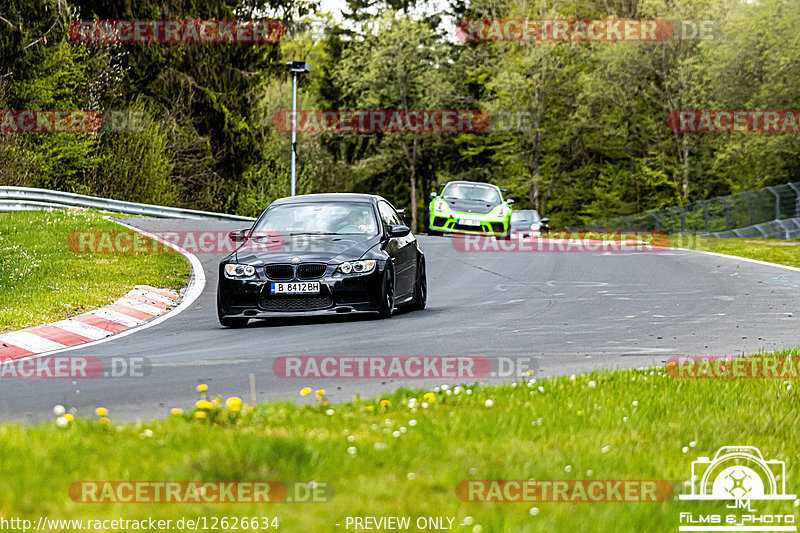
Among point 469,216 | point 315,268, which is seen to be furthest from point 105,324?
point 469,216

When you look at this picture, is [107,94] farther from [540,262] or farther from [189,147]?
[540,262]

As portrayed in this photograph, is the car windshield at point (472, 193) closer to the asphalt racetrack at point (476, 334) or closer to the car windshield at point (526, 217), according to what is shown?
the car windshield at point (526, 217)

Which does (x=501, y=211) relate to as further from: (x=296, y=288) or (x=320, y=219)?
(x=296, y=288)

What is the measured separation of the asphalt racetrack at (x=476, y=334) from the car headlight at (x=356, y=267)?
0.61 m

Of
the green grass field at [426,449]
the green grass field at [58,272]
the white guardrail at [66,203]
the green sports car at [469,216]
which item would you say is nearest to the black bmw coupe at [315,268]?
the green grass field at [58,272]

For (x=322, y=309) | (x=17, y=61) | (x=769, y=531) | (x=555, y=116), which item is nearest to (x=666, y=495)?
(x=769, y=531)

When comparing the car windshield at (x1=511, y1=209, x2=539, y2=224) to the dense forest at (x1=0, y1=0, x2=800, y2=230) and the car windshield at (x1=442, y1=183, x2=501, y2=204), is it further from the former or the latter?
the car windshield at (x1=442, y1=183, x2=501, y2=204)

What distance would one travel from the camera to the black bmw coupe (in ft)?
40.8

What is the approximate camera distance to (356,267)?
12.6 meters

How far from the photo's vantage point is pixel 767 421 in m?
6.88

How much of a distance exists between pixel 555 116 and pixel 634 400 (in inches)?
2480

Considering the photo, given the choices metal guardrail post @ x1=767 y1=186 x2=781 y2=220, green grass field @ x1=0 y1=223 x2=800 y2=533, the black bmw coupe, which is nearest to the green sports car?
metal guardrail post @ x1=767 y1=186 x2=781 y2=220

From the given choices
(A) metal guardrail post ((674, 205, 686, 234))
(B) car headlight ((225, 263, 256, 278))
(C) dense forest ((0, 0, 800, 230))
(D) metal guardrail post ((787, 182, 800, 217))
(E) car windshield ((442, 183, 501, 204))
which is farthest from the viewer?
(A) metal guardrail post ((674, 205, 686, 234))

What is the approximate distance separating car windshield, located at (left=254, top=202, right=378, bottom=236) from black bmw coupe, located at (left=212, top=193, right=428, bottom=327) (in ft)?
0.04
